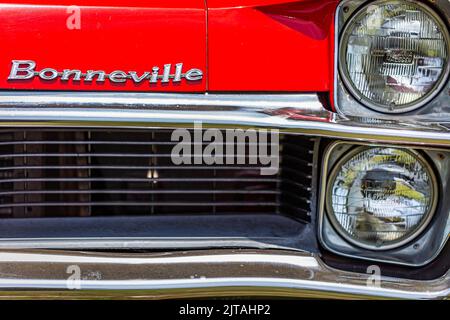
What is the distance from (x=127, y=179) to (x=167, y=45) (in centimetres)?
44

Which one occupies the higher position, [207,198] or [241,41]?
[241,41]

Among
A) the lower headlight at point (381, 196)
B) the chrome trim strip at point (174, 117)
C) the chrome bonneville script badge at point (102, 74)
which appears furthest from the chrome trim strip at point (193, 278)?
the chrome bonneville script badge at point (102, 74)

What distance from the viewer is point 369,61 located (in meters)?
1.75

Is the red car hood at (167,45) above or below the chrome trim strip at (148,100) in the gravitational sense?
above

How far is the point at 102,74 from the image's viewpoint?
168cm

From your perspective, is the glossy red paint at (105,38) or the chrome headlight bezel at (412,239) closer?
the glossy red paint at (105,38)

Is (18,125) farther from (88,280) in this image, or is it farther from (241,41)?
(241,41)

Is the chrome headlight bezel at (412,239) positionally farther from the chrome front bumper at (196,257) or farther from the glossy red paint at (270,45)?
the glossy red paint at (270,45)

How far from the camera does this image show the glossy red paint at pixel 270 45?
169 centimetres

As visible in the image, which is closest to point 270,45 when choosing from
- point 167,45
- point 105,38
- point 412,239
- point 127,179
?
point 167,45

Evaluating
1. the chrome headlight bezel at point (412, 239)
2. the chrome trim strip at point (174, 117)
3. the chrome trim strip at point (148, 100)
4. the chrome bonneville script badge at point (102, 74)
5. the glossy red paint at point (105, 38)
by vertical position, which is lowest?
the chrome headlight bezel at point (412, 239)

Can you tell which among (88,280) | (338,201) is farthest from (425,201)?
(88,280)

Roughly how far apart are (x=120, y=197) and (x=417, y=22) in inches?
45.8

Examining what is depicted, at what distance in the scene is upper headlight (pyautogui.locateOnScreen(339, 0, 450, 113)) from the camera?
1726 mm
